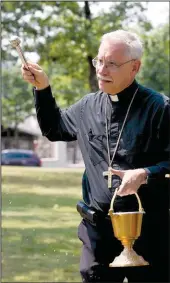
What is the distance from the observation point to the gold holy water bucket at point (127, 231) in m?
2.84

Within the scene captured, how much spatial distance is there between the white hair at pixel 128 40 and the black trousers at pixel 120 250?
671mm

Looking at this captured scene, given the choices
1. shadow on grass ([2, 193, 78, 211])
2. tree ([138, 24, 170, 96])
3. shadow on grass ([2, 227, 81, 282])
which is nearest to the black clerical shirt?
shadow on grass ([2, 227, 81, 282])

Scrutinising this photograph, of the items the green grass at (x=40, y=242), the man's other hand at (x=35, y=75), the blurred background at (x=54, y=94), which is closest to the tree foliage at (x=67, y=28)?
the blurred background at (x=54, y=94)

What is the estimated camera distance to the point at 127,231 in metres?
2.83

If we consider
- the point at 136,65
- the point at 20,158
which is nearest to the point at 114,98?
the point at 136,65

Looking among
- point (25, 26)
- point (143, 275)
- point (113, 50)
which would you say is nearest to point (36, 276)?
point (143, 275)

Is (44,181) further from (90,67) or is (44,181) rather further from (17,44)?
(17,44)

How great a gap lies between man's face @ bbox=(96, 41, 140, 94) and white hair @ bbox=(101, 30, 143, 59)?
0.02 metres

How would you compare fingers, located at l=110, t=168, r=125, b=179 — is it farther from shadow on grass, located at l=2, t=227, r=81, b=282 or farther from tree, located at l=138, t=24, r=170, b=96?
tree, located at l=138, t=24, r=170, b=96

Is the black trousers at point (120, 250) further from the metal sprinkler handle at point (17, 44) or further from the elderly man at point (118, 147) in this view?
the metal sprinkler handle at point (17, 44)

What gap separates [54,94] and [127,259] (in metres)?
28.3

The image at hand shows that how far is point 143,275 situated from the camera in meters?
3.11

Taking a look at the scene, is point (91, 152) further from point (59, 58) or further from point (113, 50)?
point (59, 58)

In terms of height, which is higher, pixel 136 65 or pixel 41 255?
pixel 136 65
